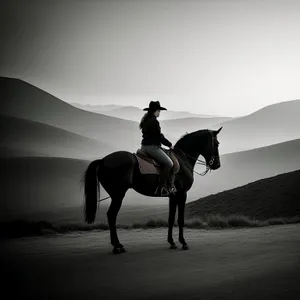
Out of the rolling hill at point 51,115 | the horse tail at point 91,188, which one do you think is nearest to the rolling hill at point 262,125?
the rolling hill at point 51,115

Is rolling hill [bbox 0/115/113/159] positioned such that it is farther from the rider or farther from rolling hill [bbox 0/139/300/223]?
the rider

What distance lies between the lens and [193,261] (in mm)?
6410

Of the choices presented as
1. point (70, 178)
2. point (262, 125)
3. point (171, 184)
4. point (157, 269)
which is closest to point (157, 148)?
point (171, 184)

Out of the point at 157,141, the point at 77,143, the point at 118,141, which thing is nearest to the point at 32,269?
the point at 157,141

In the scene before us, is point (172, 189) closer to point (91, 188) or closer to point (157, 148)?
point (157, 148)

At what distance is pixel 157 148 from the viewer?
7504mm

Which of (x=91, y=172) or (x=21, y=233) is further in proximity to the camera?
(x=21, y=233)

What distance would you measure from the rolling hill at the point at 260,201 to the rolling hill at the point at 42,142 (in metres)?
13.4

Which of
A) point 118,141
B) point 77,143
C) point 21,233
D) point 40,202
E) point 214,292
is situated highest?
point 77,143

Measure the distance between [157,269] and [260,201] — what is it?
1028 cm

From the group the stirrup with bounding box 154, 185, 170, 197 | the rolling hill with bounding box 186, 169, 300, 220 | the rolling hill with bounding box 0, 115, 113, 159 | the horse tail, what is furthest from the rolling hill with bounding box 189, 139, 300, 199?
the horse tail

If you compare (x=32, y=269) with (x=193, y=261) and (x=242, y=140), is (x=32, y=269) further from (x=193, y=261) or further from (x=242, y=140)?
(x=242, y=140)

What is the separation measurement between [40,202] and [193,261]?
13004mm

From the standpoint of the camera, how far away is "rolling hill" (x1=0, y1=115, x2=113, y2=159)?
26.4 meters
